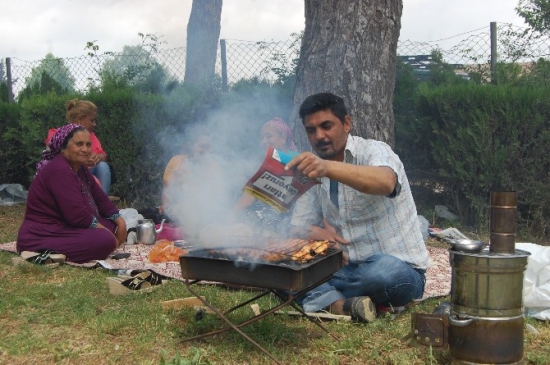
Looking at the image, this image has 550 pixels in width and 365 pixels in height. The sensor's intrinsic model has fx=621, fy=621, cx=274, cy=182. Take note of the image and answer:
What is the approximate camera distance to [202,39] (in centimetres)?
1208

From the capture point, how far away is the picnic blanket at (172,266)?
5289 millimetres

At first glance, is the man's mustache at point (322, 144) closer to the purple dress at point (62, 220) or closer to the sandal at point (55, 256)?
the purple dress at point (62, 220)

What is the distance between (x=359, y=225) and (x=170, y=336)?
4.82 feet

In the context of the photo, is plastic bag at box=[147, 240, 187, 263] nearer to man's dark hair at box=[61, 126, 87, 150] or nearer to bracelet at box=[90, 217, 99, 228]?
bracelet at box=[90, 217, 99, 228]

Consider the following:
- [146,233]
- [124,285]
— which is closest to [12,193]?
[146,233]

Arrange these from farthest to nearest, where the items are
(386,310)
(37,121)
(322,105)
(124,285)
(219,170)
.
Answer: (37,121)
(219,170)
(124,285)
(386,310)
(322,105)

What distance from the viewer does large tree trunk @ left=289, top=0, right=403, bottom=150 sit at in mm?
6410

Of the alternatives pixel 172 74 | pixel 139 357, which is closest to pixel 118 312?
pixel 139 357

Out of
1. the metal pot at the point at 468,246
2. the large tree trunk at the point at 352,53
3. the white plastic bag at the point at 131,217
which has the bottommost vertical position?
the white plastic bag at the point at 131,217

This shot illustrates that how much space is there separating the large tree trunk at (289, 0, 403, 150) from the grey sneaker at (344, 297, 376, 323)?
276 centimetres

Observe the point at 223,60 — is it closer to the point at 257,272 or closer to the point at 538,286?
the point at 538,286

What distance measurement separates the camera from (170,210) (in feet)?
26.2

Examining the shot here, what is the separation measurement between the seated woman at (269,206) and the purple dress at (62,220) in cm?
177

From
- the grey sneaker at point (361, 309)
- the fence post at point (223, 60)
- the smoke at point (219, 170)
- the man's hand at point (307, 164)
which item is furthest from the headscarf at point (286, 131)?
the fence post at point (223, 60)
